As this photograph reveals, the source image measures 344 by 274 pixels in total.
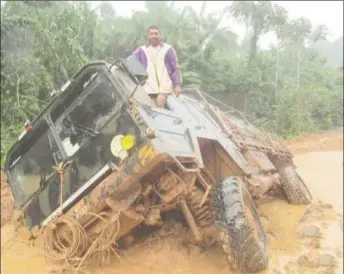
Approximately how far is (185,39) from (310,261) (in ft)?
31.6

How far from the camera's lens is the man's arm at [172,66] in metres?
4.86

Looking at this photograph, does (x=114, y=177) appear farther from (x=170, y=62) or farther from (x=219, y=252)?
(x=170, y=62)

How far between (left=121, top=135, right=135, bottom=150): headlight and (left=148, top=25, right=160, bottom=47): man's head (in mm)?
1813

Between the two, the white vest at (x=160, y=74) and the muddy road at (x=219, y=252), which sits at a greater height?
the white vest at (x=160, y=74)

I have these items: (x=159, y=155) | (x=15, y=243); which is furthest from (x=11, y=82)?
(x=159, y=155)

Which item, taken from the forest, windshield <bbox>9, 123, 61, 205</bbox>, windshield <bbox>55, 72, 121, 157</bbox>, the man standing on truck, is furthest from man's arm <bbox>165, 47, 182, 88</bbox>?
windshield <bbox>9, 123, 61, 205</bbox>

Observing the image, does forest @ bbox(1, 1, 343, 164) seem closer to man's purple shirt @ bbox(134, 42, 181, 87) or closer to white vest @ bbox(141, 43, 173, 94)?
man's purple shirt @ bbox(134, 42, 181, 87)

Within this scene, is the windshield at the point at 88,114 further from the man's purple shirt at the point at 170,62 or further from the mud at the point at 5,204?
the mud at the point at 5,204

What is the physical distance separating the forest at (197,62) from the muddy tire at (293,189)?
70 centimetres

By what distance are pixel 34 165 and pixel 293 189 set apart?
3762 millimetres

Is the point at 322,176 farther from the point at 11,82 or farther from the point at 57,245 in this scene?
the point at 11,82

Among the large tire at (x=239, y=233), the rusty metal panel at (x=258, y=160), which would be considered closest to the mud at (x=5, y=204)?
the large tire at (x=239, y=233)

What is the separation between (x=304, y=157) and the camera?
8.67m

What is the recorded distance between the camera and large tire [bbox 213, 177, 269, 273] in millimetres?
3186
